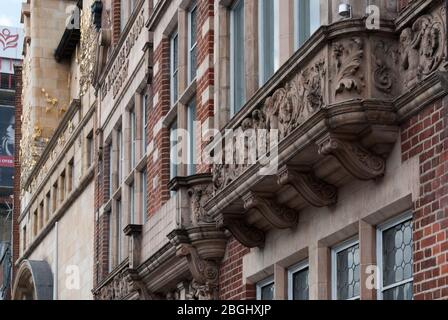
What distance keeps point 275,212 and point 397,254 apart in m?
3.00

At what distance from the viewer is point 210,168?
19953 mm

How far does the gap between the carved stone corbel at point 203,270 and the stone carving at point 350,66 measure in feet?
22.6

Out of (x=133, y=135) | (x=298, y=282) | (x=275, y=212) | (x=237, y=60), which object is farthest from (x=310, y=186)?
(x=133, y=135)

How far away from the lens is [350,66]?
13281mm

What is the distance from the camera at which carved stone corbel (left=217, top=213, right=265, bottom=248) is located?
57.6ft

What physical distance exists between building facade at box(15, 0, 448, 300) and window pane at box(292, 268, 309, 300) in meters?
0.04

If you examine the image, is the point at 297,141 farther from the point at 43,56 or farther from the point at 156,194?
the point at 43,56

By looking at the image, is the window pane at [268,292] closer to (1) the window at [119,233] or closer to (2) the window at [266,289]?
(2) the window at [266,289]

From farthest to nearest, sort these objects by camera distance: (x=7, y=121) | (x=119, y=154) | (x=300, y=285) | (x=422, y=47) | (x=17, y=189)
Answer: (x=7, y=121) < (x=17, y=189) < (x=119, y=154) < (x=300, y=285) < (x=422, y=47)

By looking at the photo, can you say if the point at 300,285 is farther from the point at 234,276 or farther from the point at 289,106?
the point at 289,106

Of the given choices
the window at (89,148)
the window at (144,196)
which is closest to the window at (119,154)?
the window at (144,196)

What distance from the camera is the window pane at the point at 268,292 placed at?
1791 cm

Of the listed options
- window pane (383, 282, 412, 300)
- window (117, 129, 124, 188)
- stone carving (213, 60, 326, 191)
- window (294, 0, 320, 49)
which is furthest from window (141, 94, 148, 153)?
window pane (383, 282, 412, 300)

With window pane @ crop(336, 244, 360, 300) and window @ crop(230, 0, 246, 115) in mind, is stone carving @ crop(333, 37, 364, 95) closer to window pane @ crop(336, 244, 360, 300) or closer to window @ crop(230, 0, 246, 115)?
window pane @ crop(336, 244, 360, 300)
